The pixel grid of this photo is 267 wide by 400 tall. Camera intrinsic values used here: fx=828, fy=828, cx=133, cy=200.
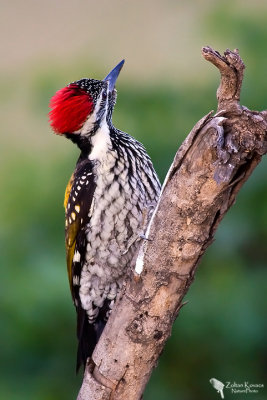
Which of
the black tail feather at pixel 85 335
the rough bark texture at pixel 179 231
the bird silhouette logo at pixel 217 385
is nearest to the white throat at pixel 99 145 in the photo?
the black tail feather at pixel 85 335

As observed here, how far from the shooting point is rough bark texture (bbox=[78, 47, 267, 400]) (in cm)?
298

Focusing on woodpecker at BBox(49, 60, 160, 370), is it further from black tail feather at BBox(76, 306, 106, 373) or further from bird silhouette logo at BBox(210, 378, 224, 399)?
bird silhouette logo at BBox(210, 378, 224, 399)

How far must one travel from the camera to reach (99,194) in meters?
4.11

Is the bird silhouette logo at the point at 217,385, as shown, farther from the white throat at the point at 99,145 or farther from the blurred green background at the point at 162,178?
the white throat at the point at 99,145

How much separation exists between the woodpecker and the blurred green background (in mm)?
755

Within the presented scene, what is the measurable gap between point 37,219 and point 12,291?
66 centimetres

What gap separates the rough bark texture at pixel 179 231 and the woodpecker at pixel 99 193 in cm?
68

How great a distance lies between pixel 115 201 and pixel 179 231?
0.93 metres

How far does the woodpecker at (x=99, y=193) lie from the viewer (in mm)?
4094

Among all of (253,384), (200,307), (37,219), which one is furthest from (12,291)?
(253,384)

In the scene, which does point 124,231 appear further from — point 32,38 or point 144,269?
point 32,38

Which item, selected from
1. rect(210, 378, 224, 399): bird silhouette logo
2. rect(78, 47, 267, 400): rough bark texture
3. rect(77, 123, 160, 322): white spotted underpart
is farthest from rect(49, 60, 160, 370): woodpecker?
rect(210, 378, 224, 399): bird silhouette logo

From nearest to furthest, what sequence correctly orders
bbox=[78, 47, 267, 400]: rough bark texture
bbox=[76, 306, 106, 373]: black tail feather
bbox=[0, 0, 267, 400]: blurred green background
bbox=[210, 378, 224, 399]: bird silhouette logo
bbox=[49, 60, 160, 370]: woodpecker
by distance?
1. bbox=[78, 47, 267, 400]: rough bark texture
2. bbox=[49, 60, 160, 370]: woodpecker
3. bbox=[76, 306, 106, 373]: black tail feather
4. bbox=[210, 378, 224, 399]: bird silhouette logo
5. bbox=[0, 0, 267, 400]: blurred green background

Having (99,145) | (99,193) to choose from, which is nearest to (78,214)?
(99,193)
